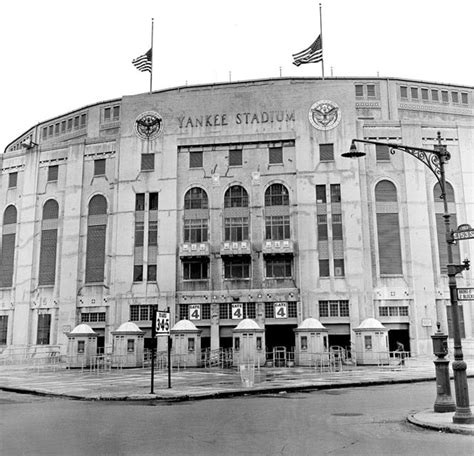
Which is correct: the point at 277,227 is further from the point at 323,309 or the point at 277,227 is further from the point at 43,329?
the point at 43,329

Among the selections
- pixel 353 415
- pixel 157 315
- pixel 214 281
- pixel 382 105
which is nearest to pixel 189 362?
pixel 214 281

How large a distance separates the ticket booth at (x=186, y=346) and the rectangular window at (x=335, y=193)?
Result: 58.0 feet

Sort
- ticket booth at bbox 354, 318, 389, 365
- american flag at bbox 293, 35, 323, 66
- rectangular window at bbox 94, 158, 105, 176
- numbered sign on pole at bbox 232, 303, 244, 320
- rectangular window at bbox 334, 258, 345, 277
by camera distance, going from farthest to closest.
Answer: rectangular window at bbox 94, 158, 105, 176 < american flag at bbox 293, 35, 323, 66 < numbered sign on pole at bbox 232, 303, 244, 320 < rectangular window at bbox 334, 258, 345, 277 < ticket booth at bbox 354, 318, 389, 365

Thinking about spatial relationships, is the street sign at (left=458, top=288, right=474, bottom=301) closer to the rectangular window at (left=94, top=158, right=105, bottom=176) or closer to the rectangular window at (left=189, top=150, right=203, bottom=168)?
the rectangular window at (left=189, top=150, right=203, bottom=168)

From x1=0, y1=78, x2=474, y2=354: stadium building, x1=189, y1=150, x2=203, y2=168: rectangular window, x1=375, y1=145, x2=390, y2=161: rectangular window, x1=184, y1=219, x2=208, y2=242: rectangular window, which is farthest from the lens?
x1=189, y1=150, x2=203, y2=168: rectangular window

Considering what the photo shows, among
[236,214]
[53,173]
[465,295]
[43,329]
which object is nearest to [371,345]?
[236,214]

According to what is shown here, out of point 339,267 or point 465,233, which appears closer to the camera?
point 465,233

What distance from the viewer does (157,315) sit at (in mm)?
21578

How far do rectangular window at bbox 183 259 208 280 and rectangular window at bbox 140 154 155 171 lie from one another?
32.0 ft

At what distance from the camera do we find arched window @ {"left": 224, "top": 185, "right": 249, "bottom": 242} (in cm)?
4994

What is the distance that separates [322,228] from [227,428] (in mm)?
37815

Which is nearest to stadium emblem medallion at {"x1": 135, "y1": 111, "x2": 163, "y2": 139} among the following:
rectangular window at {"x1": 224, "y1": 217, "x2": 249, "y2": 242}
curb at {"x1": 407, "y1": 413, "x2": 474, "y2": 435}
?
rectangular window at {"x1": 224, "y1": 217, "x2": 249, "y2": 242}

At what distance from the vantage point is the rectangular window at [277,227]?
49.3 meters

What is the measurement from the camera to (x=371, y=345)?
39.3m
